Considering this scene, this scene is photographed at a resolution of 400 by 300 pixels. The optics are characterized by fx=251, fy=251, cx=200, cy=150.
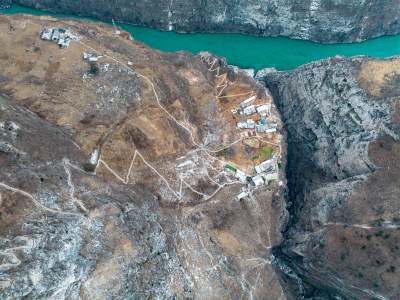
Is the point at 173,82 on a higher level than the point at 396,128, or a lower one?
lower

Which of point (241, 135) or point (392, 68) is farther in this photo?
point (241, 135)

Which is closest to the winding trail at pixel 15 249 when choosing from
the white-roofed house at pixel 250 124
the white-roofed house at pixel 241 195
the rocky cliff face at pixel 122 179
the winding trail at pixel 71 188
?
the rocky cliff face at pixel 122 179

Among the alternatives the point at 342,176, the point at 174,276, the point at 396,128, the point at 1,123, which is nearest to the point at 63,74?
the point at 1,123

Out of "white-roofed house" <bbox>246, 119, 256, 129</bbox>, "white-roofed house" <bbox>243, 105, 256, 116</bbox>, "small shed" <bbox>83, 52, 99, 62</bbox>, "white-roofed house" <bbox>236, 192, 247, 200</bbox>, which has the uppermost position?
"small shed" <bbox>83, 52, 99, 62</bbox>

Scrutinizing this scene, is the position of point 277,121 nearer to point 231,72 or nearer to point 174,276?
point 231,72

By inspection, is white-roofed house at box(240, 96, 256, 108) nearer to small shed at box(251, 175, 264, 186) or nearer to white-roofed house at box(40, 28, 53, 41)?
small shed at box(251, 175, 264, 186)

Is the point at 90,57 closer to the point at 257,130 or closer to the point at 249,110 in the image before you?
the point at 249,110

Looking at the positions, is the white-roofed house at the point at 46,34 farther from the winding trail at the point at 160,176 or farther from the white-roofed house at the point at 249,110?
the white-roofed house at the point at 249,110

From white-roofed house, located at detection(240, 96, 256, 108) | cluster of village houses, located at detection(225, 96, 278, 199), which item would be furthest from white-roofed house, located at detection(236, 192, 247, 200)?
white-roofed house, located at detection(240, 96, 256, 108)
